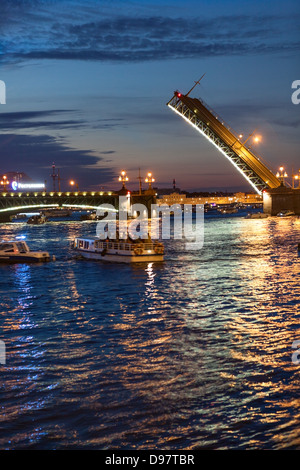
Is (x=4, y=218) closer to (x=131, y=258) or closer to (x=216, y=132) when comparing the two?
(x=216, y=132)

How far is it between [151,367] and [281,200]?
71.5 meters

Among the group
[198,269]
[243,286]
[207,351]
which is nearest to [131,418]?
[207,351]

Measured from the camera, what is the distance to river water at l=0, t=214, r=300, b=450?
28.2ft

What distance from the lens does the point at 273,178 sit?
226 ft

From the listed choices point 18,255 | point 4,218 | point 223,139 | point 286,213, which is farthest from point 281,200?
point 4,218

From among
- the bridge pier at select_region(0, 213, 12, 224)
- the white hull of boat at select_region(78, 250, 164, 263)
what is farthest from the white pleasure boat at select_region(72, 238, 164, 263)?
the bridge pier at select_region(0, 213, 12, 224)

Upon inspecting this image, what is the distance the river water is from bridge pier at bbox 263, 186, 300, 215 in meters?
53.3

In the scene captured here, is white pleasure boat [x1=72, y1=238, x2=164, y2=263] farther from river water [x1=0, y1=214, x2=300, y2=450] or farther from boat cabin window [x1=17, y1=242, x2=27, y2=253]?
river water [x1=0, y1=214, x2=300, y2=450]

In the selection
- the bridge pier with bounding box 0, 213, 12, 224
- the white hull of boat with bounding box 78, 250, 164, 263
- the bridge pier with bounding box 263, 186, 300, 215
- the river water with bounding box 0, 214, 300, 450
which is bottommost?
the river water with bounding box 0, 214, 300, 450

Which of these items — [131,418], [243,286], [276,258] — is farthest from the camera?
[276,258]

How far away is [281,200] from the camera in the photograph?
80562mm

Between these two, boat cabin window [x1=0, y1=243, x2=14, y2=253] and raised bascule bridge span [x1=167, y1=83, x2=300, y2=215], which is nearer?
boat cabin window [x1=0, y1=243, x2=14, y2=253]
